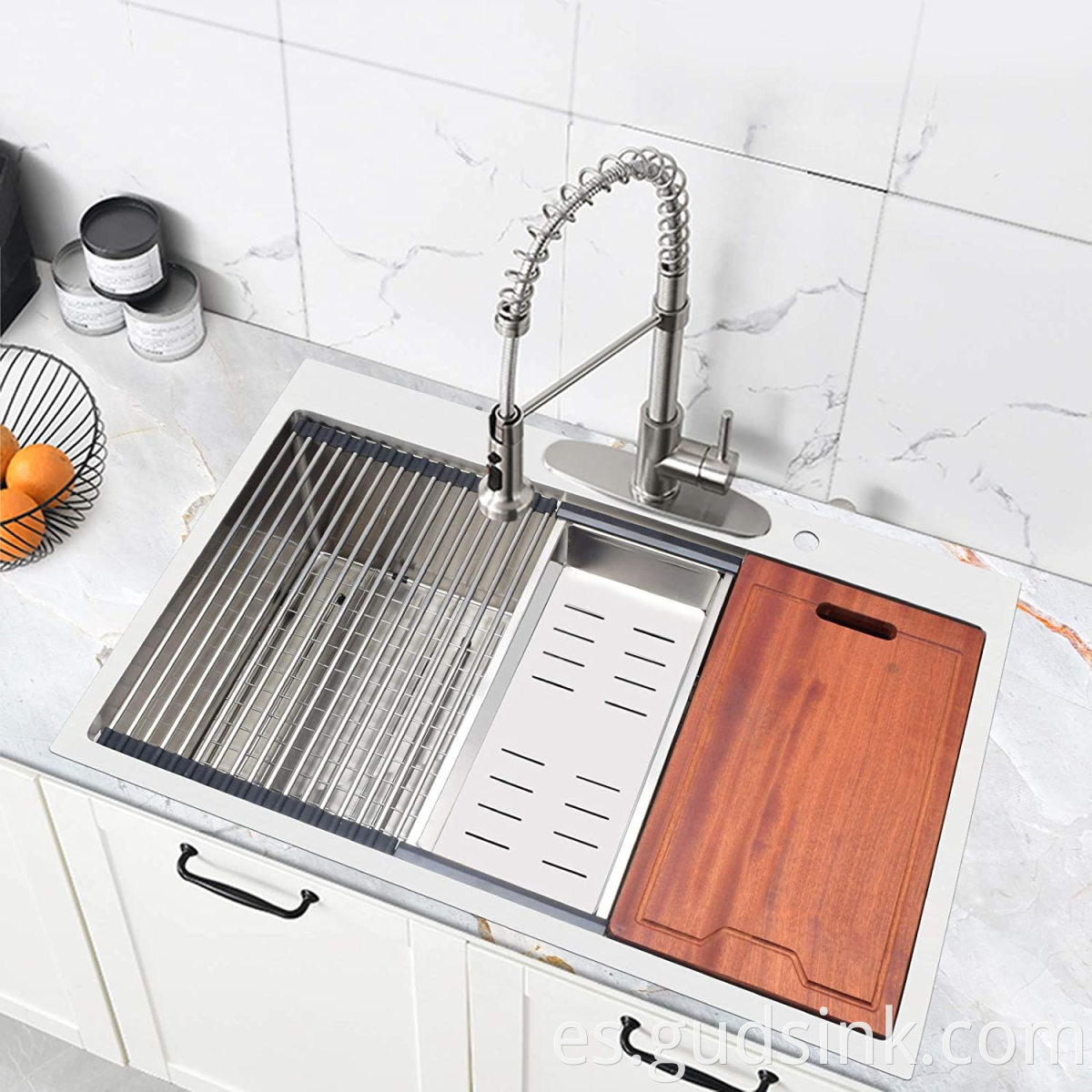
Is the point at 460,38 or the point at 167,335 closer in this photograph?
the point at 460,38

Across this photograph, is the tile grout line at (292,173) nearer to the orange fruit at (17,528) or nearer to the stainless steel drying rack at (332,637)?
the stainless steel drying rack at (332,637)

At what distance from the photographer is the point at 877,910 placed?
1.25 m

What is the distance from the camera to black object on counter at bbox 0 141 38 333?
5.22 ft

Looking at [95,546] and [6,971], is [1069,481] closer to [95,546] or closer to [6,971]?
[95,546]

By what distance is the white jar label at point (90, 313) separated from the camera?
1635 mm

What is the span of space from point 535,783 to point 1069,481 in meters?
0.60

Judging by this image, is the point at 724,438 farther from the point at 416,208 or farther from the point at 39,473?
the point at 39,473

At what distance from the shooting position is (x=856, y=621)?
144 cm

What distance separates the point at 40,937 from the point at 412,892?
0.61 metres

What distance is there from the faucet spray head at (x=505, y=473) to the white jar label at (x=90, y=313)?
618 mm

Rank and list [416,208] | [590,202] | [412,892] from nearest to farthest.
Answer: [590,202], [412,892], [416,208]

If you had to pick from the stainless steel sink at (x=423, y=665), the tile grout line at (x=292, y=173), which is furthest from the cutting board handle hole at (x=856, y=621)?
the tile grout line at (x=292, y=173)

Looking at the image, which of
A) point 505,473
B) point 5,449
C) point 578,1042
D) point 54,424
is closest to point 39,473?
point 5,449

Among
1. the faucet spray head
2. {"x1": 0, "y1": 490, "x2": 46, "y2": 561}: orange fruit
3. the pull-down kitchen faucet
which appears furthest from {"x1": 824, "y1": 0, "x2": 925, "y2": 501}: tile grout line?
{"x1": 0, "y1": 490, "x2": 46, "y2": 561}: orange fruit
